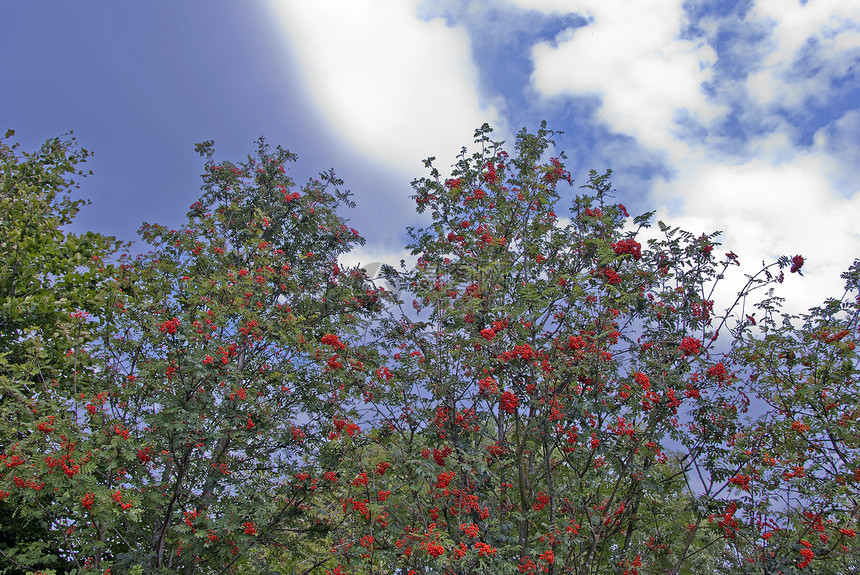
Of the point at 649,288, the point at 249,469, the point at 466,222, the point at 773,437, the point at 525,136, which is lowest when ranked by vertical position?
the point at 249,469

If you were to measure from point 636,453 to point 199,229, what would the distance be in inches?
349

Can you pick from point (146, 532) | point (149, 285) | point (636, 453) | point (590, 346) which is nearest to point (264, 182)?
point (149, 285)

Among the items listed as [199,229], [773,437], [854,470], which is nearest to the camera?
[854,470]

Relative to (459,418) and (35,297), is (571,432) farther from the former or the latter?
(35,297)

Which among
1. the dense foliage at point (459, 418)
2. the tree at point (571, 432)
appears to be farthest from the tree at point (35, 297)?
the tree at point (571, 432)

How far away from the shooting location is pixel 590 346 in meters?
6.05

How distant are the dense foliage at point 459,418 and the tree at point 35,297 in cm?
8

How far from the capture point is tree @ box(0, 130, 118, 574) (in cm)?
734

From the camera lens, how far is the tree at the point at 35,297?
7344 mm

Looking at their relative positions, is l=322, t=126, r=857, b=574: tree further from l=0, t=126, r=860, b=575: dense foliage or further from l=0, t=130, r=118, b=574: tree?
l=0, t=130, r=118, b=574: tree

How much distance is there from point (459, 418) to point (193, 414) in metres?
3.33

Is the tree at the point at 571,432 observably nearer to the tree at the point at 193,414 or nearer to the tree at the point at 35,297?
the tree at the point at 193,414

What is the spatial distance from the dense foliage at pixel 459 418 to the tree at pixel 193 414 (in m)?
0.05

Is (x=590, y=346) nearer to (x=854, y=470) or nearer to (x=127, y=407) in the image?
(x=854, y=470)
